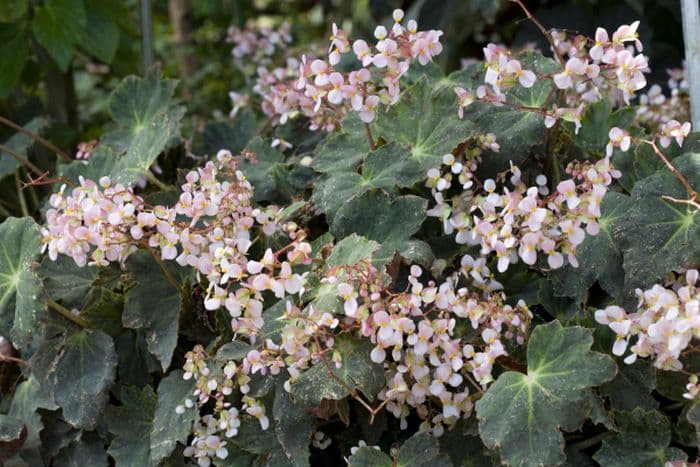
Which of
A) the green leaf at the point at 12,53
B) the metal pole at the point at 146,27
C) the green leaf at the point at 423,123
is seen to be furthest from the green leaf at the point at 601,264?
the green leaf at the point at 12,53

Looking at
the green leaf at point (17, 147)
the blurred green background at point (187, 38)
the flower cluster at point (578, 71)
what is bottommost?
the blurred green background at point (187, 38)

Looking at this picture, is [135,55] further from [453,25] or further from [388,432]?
[388,432]

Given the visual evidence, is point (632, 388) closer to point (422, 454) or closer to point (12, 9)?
point (422, 454)

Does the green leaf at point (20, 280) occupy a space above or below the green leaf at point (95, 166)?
above

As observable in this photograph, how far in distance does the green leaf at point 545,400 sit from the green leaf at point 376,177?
0.30m

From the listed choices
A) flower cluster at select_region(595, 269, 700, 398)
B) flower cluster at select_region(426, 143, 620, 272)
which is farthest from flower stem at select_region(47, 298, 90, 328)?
flower cluster at select_region(595, 269, 700, 398)

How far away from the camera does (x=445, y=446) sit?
1.20 m

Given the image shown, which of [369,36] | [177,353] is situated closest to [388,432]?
[177,353]

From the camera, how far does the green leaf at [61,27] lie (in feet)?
6.67

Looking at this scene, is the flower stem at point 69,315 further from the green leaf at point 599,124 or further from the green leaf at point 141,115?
the green leaf at point 599,124

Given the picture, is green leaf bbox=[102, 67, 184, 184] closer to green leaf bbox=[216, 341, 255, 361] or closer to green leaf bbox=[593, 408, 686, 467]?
green leaf bbox=[216, 341, 255, 361]

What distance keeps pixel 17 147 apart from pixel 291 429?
0.99 metres

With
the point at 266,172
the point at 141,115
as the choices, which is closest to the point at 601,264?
the point at 266,172

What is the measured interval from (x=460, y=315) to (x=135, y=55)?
5.59 ft
